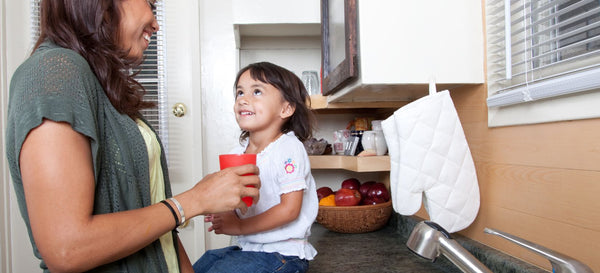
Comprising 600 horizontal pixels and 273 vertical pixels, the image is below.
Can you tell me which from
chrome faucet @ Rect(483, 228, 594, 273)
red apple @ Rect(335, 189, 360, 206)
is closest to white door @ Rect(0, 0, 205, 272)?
red apple @ Rect(335, 189, 360, 206)

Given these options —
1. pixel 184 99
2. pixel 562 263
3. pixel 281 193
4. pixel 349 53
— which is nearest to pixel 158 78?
pixel 184 99

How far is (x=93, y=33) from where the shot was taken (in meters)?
0.63

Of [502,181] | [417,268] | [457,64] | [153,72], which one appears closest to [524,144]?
[502,181]

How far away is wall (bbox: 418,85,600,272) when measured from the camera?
26.7 inches

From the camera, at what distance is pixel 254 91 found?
1277 millimetres

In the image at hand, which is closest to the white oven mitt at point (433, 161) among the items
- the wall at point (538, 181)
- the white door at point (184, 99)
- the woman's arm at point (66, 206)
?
the wall at point (538, 181)

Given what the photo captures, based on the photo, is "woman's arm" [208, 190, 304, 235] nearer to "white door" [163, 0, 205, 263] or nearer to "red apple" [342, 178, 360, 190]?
"red apple" [342, 178, 360, 190]

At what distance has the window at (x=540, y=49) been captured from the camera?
0.65 metres

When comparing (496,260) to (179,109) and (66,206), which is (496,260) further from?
(179,109)

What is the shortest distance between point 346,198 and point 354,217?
8 centimetres

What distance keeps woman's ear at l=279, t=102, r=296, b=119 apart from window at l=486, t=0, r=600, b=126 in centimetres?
61

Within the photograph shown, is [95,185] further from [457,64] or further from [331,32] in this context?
[331,32]

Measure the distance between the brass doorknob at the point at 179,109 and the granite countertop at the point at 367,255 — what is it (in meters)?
0.88

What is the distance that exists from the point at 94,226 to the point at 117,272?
14cm
